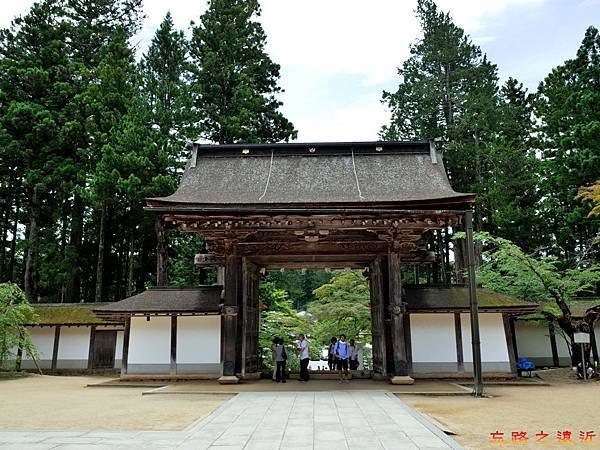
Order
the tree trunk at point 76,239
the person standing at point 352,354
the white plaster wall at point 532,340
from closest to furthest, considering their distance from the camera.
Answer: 1. the person standing at point 352,354
2. the white plaster wall at point 532,340
3. the tree trunk at point 76,239

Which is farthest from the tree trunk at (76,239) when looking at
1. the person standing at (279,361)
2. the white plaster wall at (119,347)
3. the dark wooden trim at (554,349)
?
the dark wooden trim at (554,349)

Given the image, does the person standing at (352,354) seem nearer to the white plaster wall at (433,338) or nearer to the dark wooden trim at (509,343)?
the white plaster wall at (433,338)

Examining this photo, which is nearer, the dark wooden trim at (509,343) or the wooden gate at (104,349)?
the dark wooden trim at (509,343)

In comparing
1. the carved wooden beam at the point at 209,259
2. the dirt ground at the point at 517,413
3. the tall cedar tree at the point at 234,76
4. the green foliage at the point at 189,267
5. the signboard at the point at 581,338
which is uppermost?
the tall cedar tree at the point at 234,76

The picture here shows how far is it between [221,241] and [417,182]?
6457mm

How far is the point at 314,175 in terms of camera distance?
50.4 ft

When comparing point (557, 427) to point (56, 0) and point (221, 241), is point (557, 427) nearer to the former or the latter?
point (221, 241)

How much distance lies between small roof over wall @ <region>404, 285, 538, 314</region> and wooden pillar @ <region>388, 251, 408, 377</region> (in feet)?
5.09

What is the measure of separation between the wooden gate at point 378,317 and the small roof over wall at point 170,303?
5.02 meters

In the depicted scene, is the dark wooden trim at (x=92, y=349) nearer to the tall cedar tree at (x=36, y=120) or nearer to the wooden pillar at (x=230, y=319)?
the tall cedar tree at (x=36, y=120)

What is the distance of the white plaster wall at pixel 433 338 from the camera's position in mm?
14062

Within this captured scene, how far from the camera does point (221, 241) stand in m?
14.0

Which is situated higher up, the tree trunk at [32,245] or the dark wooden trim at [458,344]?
the tree trunk at [32,245]

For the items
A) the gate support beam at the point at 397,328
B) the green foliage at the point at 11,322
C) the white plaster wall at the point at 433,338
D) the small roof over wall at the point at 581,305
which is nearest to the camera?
the gate support beam at the point at 397,328
